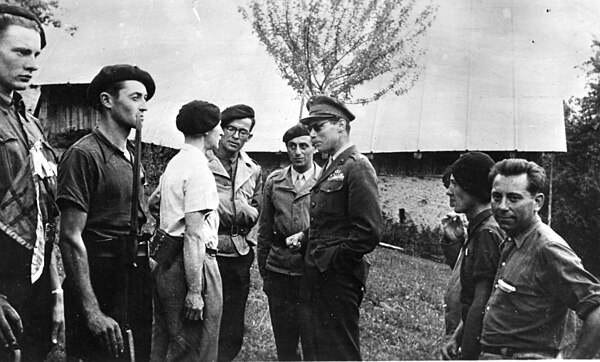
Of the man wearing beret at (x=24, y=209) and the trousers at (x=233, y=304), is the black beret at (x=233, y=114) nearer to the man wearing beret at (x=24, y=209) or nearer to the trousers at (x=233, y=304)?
the trousers at (x=233, y=304)

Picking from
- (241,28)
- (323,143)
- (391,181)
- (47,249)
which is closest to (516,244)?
(323,143)

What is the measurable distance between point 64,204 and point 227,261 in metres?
1.71

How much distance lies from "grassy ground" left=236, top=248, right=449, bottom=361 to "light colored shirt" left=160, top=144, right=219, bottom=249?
92.4 inches

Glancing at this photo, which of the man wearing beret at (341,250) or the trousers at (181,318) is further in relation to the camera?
the man wearing beret at (341,250)

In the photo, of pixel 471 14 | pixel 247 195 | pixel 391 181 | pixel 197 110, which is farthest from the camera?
pixel 391 181

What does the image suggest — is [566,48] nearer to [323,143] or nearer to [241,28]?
[241,28]

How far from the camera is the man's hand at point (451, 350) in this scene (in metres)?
3.20

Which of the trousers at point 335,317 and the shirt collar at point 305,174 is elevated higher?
Answer: the shirt collar at point 305,174

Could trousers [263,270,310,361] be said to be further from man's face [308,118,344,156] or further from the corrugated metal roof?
the corrugated metal roof

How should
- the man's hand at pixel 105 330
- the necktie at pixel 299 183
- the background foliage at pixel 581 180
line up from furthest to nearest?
1. the background foliage at pixel 581 180
2. the necktie at pixel 299 183
3. the man's hand at pixel 105 330

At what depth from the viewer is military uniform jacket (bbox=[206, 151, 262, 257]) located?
4.33 m

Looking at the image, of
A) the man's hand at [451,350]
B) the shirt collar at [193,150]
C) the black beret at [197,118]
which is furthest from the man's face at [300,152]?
the man's hand at [451,350]

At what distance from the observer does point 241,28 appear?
10.6 m

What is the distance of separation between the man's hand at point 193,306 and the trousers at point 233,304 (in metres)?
1.16
